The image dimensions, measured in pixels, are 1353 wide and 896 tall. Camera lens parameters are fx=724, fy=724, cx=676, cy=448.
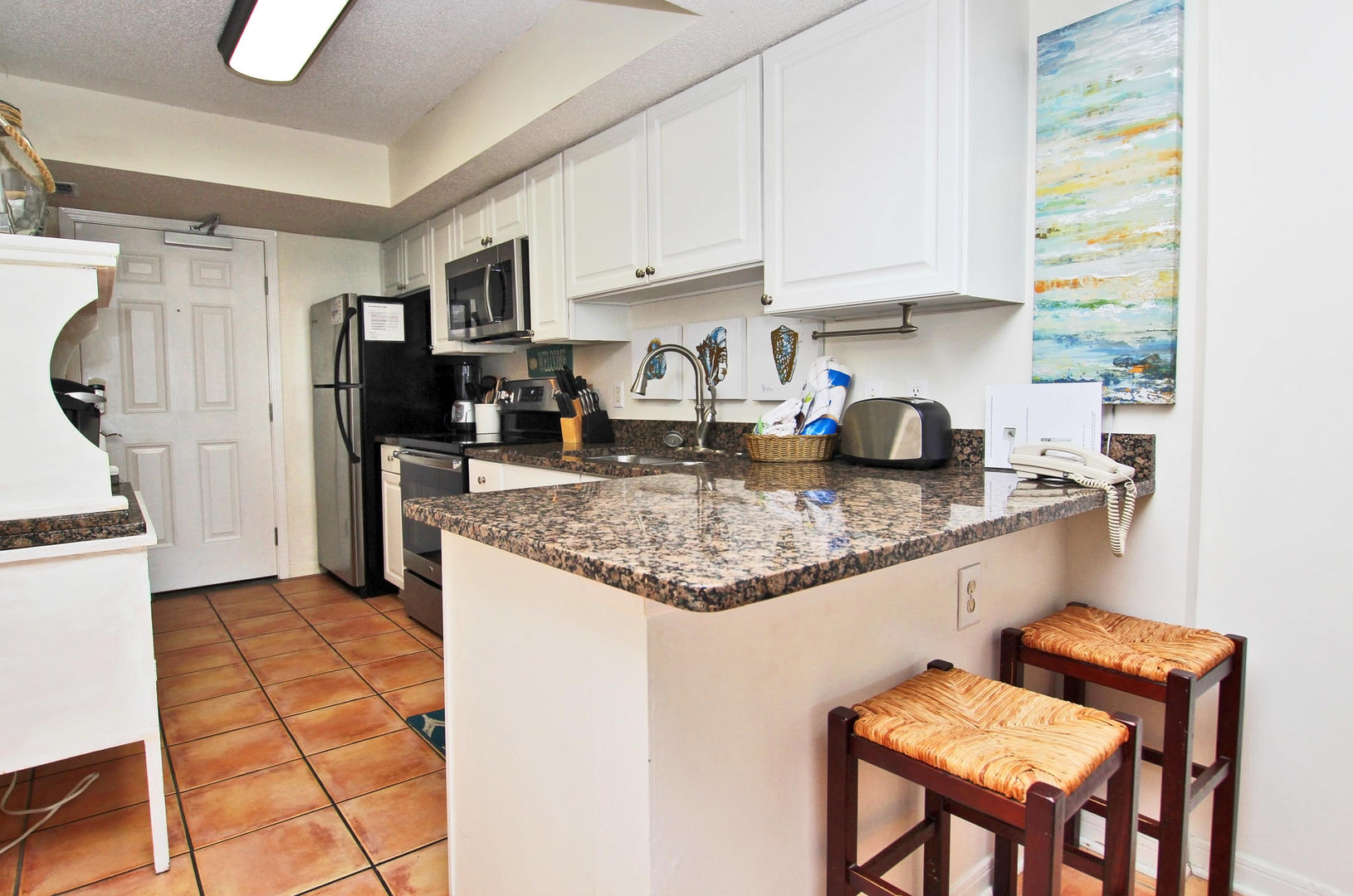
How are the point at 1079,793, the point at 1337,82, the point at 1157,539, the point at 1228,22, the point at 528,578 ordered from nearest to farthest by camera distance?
the point at 1079,793, the point at 528,578, the point at 1337,82, the point at 1228,22, the point at 1157,539

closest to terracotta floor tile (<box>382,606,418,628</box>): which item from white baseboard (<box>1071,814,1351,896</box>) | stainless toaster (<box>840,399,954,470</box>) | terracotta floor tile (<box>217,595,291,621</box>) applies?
terracotta floor tile (<box>217,595,291,621</box>)

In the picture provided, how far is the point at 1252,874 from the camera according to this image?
157 cm

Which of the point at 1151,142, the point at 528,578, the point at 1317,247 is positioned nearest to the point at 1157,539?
the point at 1317,247

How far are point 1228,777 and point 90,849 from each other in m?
2.62

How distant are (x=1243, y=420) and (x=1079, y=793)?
1057 millimetres

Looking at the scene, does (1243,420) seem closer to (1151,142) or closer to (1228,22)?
(1151,142)

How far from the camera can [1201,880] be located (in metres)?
1.61

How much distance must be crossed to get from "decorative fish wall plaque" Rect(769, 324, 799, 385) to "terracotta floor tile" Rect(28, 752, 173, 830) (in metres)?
2.20

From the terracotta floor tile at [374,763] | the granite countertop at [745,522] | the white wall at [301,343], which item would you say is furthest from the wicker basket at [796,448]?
the white wall at [301,343]

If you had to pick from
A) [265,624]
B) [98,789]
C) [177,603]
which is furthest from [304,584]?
[98,789]

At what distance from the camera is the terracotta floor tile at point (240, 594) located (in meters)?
A: 3.93

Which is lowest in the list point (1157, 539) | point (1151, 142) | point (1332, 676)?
point (1332, 676)

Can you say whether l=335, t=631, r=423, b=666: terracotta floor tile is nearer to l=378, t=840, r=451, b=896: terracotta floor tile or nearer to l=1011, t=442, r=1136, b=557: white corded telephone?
l=378, t=840, r=451, b=896: terracotta floor tile

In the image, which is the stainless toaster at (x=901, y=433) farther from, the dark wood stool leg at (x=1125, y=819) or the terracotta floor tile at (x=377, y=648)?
the terracotta floor tile at (x=377, y=648)
